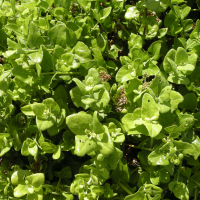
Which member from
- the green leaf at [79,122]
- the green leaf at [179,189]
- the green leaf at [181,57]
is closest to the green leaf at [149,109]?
the green leaf at [79,122]

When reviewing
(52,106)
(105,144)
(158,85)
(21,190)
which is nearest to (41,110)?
(52,106)

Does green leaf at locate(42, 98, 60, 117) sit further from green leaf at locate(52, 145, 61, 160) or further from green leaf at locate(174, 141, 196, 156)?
green leaf at locate(174, 141, 196, 156)

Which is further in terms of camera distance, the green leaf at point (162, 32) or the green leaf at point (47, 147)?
the green leaf at point (162, 32)

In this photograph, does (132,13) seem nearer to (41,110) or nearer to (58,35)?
(58,35)

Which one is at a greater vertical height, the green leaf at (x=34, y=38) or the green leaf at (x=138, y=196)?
the green leaf at (x=34, y=38)

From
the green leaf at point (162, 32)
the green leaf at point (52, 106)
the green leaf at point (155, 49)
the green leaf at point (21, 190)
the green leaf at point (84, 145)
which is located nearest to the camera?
the green leaf at point (84, 145)

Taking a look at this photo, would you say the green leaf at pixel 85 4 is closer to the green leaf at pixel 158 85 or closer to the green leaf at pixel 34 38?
the green leaf at pixel 34 38

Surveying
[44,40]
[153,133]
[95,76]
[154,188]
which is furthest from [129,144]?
[44,40]
